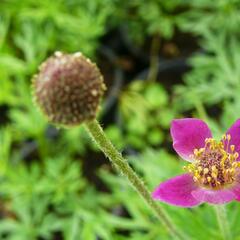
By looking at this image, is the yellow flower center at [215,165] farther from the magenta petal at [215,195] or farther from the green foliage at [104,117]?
the green foliage at [104,117]

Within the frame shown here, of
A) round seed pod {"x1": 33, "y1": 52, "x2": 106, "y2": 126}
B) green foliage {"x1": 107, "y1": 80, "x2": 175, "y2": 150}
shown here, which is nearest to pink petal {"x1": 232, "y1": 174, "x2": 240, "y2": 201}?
round seed pod {"x1": 33, "y1": 52, "x2": 106, "y2": 126}

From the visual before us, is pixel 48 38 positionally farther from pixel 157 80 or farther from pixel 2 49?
pixel 157 80

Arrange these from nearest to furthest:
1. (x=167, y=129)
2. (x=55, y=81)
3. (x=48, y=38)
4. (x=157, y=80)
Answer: (x=55, y=81) → (x=48, y=38) → (x=167, y=129) → (x=157, y=80)

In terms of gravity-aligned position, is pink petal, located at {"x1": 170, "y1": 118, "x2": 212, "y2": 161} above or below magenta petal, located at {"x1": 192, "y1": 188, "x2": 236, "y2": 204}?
above

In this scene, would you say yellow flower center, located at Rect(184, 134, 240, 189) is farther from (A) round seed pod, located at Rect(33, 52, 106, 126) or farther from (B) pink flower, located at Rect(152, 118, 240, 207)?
(A) round seed pod, located at Rect(33, 52, 106, 126)

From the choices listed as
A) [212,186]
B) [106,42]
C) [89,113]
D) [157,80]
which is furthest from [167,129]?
[89,113]

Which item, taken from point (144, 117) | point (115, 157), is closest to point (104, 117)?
point (144, 117)
